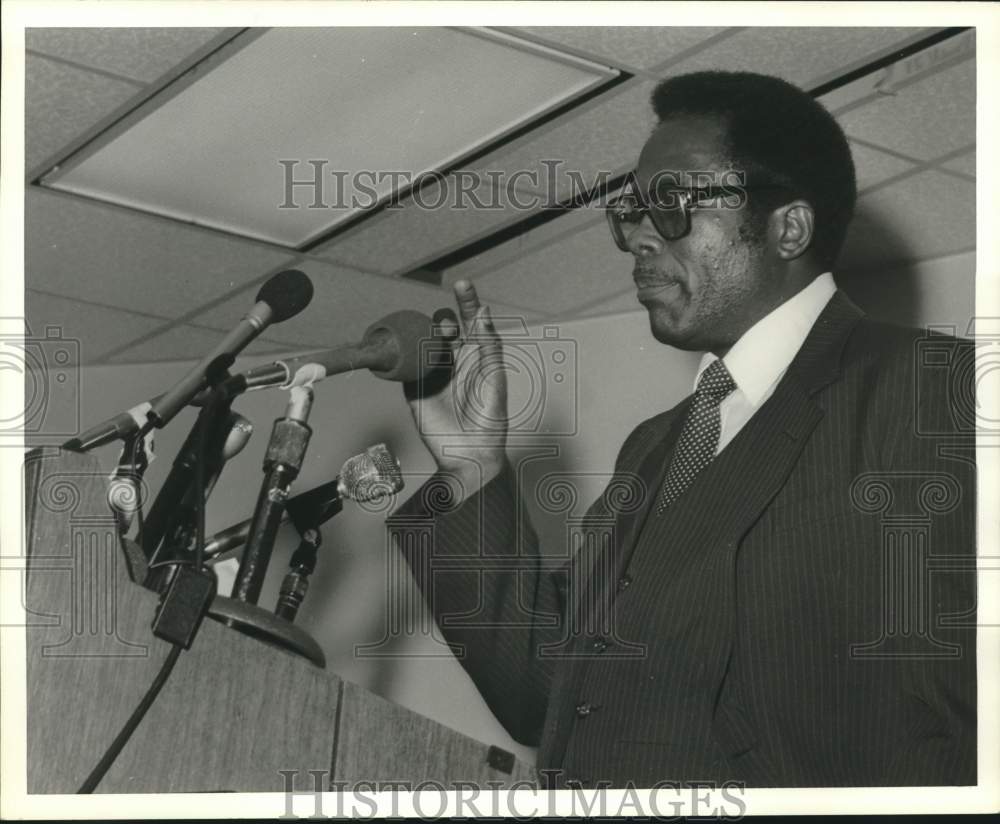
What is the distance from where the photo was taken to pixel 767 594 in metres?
1.52

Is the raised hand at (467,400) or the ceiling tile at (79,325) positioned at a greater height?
the ceiling tile at (79,325)

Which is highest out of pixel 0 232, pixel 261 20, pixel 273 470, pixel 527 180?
pixel 261 20

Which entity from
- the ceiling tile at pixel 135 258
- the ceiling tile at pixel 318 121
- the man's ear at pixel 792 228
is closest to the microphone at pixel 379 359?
the man's ear at pixel 792 228

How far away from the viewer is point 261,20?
1.92 m

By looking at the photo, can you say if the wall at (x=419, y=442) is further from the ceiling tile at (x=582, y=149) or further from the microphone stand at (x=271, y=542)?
the microphone stand at (x=271, y=542)

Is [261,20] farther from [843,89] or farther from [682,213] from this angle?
[843,89]

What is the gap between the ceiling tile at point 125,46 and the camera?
2006 millimetres

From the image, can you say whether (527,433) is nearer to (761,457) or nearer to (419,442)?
(419,442)

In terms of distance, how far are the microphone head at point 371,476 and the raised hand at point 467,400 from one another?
0.60 feet

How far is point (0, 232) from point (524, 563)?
773 millimetres

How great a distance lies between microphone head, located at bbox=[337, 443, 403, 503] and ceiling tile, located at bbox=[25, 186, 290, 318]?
1.28 m

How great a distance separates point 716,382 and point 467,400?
1.15 ft

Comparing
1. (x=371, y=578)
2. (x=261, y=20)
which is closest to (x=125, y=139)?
(x=261, y=20)

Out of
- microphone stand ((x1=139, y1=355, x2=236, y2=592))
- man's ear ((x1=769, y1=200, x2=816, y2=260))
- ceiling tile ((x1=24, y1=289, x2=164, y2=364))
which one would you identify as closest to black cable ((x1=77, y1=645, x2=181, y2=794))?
microphone stand ((x1=139, y1=355, x2=236, y2=592))
